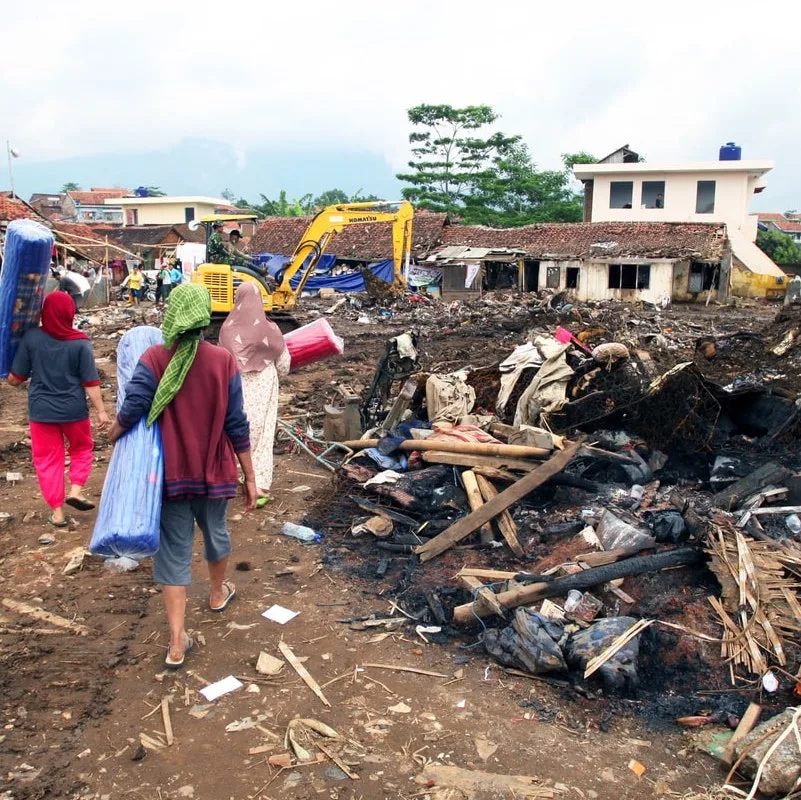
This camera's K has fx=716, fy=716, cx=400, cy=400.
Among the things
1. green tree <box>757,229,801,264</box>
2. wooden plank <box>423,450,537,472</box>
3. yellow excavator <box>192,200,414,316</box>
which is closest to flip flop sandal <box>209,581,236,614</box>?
wooden plank <box>423,450,537,472</box>

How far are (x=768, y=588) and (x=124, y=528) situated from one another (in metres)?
3.11

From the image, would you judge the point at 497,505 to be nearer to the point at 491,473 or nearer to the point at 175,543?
the point at 491,473

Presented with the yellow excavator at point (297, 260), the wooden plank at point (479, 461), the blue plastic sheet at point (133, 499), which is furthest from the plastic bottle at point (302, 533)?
the yellow excavator at point (297, 260)

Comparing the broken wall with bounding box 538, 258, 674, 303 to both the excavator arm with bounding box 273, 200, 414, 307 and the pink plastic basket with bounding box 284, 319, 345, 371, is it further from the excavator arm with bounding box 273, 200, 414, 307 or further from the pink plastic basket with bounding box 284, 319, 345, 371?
the pink plastic basket with bounding box 284, 319, 345, 371

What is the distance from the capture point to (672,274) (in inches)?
1005

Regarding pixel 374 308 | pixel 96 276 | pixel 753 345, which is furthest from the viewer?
pixel 96 276

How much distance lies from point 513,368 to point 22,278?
13.3 ft

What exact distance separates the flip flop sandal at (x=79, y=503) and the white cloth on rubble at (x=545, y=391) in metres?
3.38

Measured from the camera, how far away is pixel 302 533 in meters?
4.93

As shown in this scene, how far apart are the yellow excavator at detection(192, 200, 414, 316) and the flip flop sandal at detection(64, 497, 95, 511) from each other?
6887 mm

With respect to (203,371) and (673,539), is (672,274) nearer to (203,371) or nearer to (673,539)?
(673,539)

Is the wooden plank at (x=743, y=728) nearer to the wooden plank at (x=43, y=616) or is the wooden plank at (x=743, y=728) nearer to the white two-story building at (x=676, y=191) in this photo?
the wooden plank at (x=43, y=616)

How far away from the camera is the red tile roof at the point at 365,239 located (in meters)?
28.9

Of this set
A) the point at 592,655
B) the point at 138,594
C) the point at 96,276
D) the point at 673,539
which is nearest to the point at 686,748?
the point at 592,655
